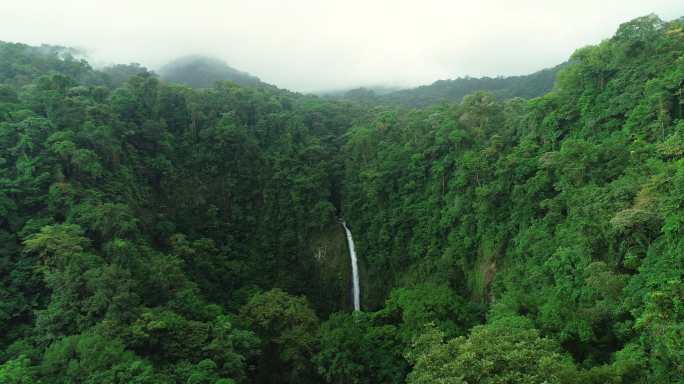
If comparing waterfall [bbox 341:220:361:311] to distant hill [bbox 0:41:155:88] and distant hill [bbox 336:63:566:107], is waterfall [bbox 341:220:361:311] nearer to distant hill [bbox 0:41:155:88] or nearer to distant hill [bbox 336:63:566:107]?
distant hill [bbox 0:41:155:88]

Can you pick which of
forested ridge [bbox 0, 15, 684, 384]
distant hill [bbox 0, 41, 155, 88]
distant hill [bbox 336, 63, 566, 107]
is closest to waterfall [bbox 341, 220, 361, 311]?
forested ridge [bbox 0, 15, 684, 384]

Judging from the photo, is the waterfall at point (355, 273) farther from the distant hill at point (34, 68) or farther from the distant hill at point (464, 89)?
the distant hill at point (464, 89)

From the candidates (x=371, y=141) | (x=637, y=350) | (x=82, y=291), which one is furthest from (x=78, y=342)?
(x=371, y=141)

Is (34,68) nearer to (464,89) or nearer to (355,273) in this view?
(355,273)

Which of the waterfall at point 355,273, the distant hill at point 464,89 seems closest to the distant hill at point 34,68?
the waterfall at point 355,273

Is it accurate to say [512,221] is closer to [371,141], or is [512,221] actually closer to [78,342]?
[371,141]

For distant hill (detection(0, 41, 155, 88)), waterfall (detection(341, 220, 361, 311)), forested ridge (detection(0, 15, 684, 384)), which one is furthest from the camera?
distant hill (detection(0, 41, 155, 88))
